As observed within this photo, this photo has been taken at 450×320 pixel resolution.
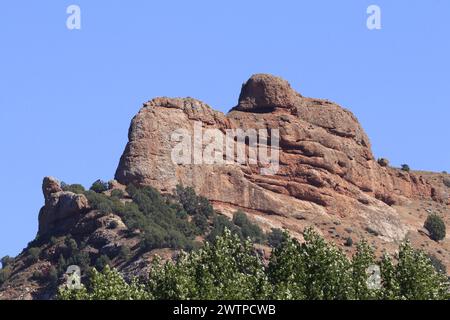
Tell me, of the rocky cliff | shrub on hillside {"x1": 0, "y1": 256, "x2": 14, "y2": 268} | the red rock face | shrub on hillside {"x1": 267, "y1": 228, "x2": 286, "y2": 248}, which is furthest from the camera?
the red rock face

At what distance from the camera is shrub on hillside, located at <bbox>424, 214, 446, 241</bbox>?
189125 mm

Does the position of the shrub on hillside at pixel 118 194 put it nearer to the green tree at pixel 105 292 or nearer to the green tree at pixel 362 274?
the green tree at pixel 362 274

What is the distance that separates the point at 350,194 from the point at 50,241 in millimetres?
37520

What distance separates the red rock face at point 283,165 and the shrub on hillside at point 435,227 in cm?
336

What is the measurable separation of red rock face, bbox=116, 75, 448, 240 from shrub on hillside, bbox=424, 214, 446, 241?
3.36 m

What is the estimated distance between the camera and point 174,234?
163m

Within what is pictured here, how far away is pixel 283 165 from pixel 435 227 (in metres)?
19.1

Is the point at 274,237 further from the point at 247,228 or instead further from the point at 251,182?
the point at 251,182

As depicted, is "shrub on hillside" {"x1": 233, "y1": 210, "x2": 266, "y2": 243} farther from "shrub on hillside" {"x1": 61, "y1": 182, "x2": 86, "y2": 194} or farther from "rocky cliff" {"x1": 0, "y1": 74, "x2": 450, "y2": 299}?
"shrub on hillside" {"x1": 61, "y1": 182, "x2": 86, "y2": 194}

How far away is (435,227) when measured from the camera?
189375 millimetres

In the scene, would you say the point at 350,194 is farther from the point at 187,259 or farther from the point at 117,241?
the point at 187,259

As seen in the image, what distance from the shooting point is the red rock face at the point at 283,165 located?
175 m

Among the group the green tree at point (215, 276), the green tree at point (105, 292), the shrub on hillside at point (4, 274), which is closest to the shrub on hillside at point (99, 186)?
the shrub on hillside at point (4, 274)

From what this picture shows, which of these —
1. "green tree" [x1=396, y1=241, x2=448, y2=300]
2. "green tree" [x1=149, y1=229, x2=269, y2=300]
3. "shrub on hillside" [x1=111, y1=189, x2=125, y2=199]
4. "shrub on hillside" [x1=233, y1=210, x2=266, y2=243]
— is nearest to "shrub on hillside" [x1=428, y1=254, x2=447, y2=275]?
"shrub on hillside" [x1=233, y1=210, x2=266, y2=243]
